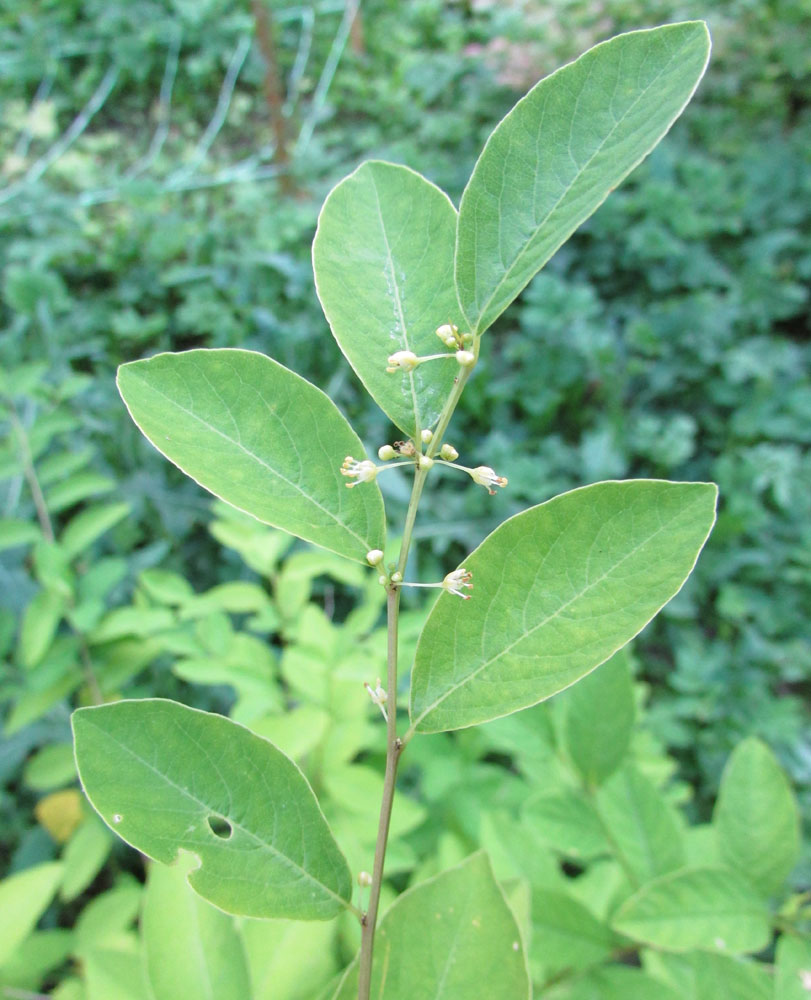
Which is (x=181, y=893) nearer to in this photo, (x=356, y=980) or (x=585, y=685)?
(x=356, y=980)

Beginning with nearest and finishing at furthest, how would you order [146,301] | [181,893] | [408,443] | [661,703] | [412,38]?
1. [408,443]
2. [181,893]
3. [661,703]
4. [146,301]
5. [412,38]

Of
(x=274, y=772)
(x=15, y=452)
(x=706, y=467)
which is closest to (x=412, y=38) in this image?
(x=706, y=467)

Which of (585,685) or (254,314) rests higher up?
(585,685)

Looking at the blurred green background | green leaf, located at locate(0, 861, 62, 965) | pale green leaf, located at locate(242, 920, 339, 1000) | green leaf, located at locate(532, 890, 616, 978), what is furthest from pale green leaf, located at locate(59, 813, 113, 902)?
green leaf, located at locate(532, 890, 616, 978)

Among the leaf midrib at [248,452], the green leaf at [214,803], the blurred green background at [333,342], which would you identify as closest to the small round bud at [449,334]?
the leaf midrib at [248,452]

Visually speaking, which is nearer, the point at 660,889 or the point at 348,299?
the point at 348,299

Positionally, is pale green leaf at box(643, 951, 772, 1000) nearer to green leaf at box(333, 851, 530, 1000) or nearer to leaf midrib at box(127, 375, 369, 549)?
green leaf at box(333, 851, 530, 1000)

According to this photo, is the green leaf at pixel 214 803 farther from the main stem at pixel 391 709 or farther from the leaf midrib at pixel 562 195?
the leaf midrib at pixel 562 195
